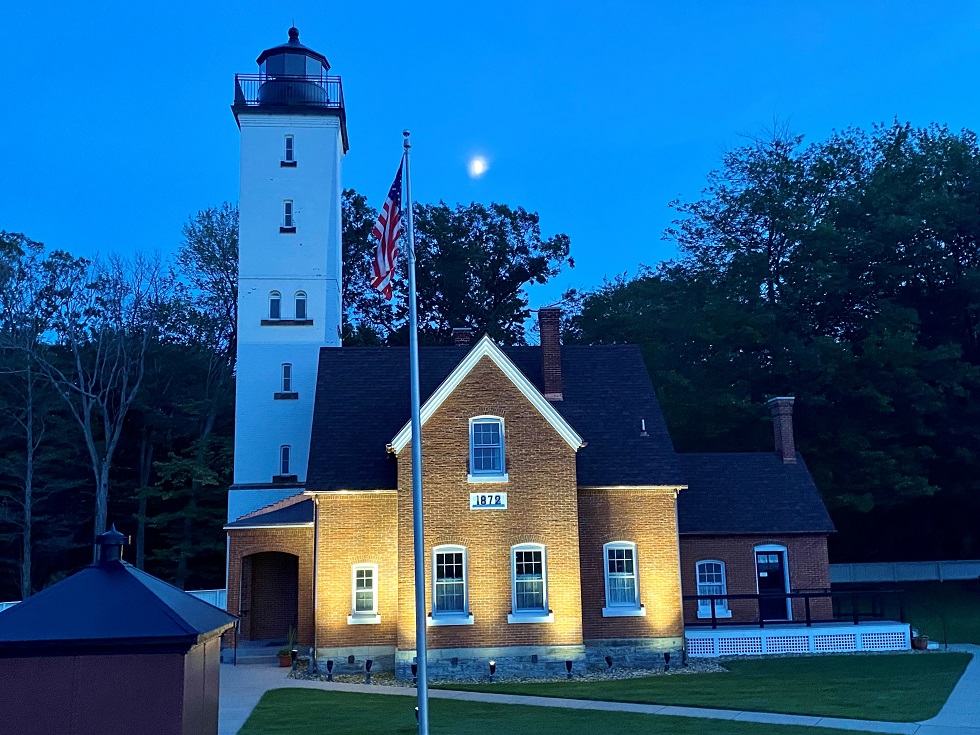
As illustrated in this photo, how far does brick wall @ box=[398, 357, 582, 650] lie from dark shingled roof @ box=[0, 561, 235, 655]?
1397 centimetres

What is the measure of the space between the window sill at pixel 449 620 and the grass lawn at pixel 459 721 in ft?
12.1

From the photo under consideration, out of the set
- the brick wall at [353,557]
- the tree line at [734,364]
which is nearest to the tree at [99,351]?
the tree line at [734,364]

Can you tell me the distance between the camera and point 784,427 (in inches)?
1187

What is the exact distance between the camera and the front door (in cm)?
2739

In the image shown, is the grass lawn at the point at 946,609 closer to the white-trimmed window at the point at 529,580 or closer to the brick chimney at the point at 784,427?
the brick chimney at the point at 784,427

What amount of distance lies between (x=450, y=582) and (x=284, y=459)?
1131 cm

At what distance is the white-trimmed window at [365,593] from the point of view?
77.5 ft

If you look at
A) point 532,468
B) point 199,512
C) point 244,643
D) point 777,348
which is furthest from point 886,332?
point 199,512

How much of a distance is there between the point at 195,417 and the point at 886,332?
3028 centimetres

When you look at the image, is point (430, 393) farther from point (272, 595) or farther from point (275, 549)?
point (272, 595)

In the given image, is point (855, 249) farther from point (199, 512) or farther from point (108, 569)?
point (108, 569)

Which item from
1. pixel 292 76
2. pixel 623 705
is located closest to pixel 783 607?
pixel 623 705

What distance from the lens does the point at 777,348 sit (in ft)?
128

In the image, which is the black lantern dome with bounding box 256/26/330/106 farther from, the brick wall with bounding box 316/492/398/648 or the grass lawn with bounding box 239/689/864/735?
the grass lawn with bounding box 239/689/864/735
